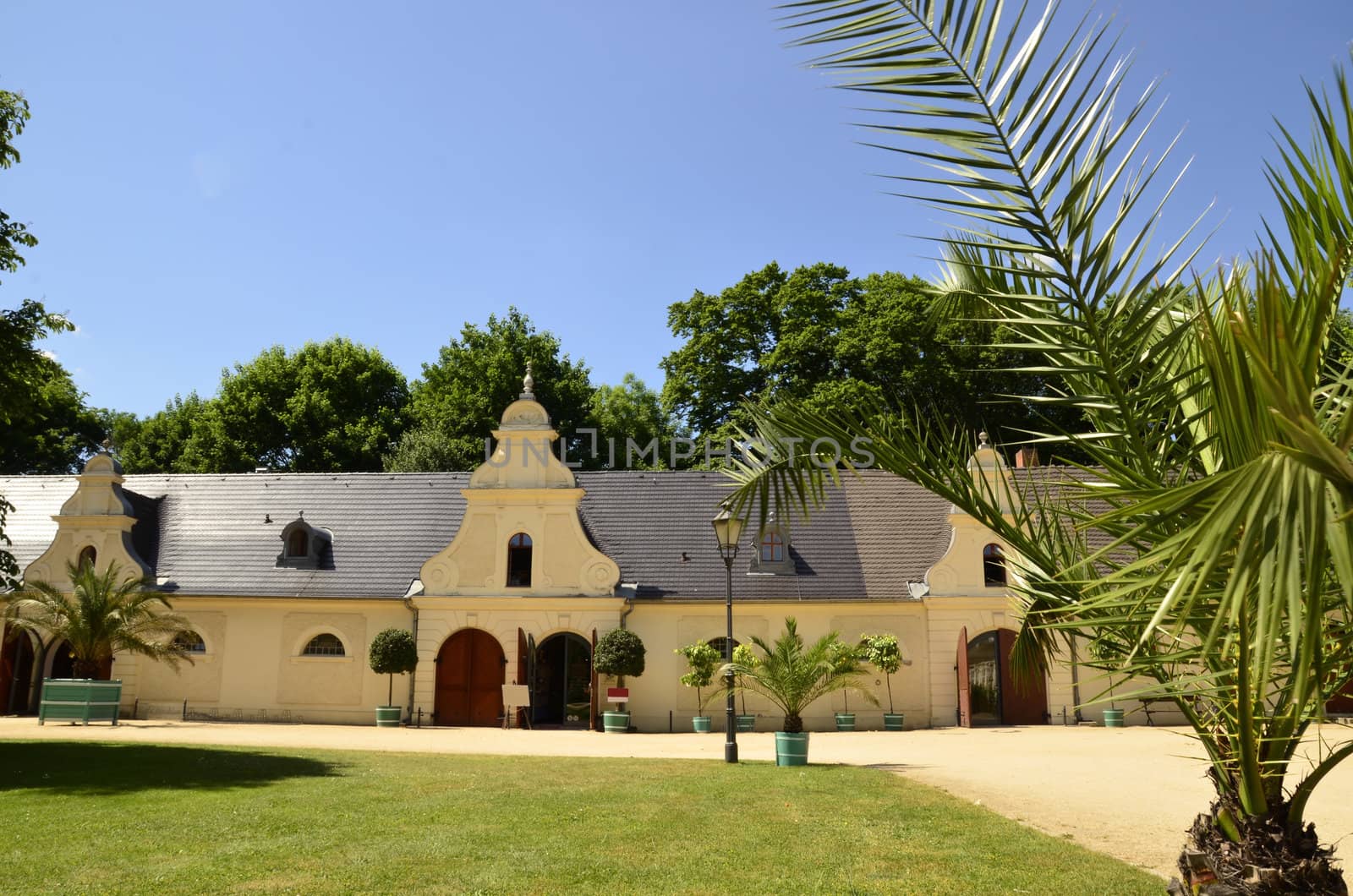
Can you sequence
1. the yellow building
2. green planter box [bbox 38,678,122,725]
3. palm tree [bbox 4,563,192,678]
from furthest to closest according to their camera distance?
the yellow building, palm tree [bbox 4,563,192,678], green planter box [bbox 38,678,122,725]

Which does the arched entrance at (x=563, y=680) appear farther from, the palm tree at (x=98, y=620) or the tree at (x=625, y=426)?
the tree at (x=625, y=426)

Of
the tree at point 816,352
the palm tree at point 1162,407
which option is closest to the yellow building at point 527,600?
the tree at point 816,352

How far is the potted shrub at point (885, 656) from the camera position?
23562 mm

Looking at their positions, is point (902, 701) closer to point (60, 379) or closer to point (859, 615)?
point (859, 615)

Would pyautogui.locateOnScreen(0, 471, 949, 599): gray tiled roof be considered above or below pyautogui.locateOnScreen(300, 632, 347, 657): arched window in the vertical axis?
above

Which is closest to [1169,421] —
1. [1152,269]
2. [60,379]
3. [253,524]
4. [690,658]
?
[1152,269]

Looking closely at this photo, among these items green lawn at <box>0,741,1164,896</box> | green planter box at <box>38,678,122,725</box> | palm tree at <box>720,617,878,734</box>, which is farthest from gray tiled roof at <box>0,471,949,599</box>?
green lawn at <box>0,741,1164,896</box>

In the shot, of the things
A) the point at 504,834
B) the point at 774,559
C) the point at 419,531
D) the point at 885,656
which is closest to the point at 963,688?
the point at 885,656

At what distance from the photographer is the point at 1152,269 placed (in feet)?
15.4

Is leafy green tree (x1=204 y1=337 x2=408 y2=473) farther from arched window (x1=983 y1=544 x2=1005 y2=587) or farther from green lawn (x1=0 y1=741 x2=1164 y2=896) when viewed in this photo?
green lawn (x1=0 y1=741 x2=1164 y2=896)

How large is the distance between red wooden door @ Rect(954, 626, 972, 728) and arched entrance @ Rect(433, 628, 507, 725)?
432 inches

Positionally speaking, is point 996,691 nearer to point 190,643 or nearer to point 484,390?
point 190,643

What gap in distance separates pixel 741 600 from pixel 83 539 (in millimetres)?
17386

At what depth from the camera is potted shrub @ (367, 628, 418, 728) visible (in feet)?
80.1
